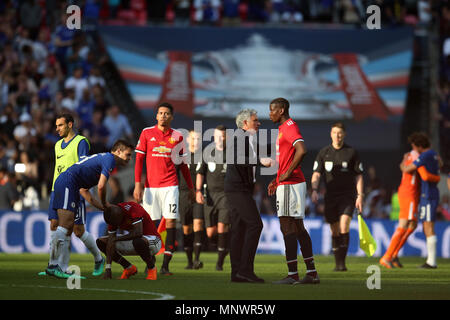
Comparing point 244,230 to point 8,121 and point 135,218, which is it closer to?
point 135,218

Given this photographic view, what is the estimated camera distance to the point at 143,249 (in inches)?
532

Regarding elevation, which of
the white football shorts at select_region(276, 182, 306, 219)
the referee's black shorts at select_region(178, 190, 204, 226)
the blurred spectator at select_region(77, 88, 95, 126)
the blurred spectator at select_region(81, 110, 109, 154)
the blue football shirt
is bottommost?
the referee's black shorts at select_region(178, 190, 204, 226)

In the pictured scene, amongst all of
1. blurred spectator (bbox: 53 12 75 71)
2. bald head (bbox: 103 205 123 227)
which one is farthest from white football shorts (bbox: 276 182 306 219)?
blurred spectator (bbox: 53 12 75 71)

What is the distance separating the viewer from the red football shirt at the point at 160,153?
15.0 meters

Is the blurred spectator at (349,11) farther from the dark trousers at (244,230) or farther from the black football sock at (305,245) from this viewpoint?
the black football sock at (305,245)

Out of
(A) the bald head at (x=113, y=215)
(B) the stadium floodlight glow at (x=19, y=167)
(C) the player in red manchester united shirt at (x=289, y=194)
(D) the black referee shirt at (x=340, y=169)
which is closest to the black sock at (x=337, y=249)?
(D) the black referee shirt at (x=340, y=169)

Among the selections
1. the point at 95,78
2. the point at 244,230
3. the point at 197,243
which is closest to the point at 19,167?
the point at 95,78

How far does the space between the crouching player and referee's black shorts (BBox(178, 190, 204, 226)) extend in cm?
365

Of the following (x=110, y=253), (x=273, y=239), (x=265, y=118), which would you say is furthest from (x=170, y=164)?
(x=265, y=118)

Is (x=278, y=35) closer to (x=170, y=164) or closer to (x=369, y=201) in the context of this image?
(x=369, y=201)

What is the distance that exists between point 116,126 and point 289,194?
13852 mm

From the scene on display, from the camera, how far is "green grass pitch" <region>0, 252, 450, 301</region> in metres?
11.1

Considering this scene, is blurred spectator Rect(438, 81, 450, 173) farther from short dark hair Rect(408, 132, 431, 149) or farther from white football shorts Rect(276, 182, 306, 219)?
white football shorts Rect(276, 182, 306, 219)

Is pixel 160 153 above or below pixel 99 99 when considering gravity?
below
